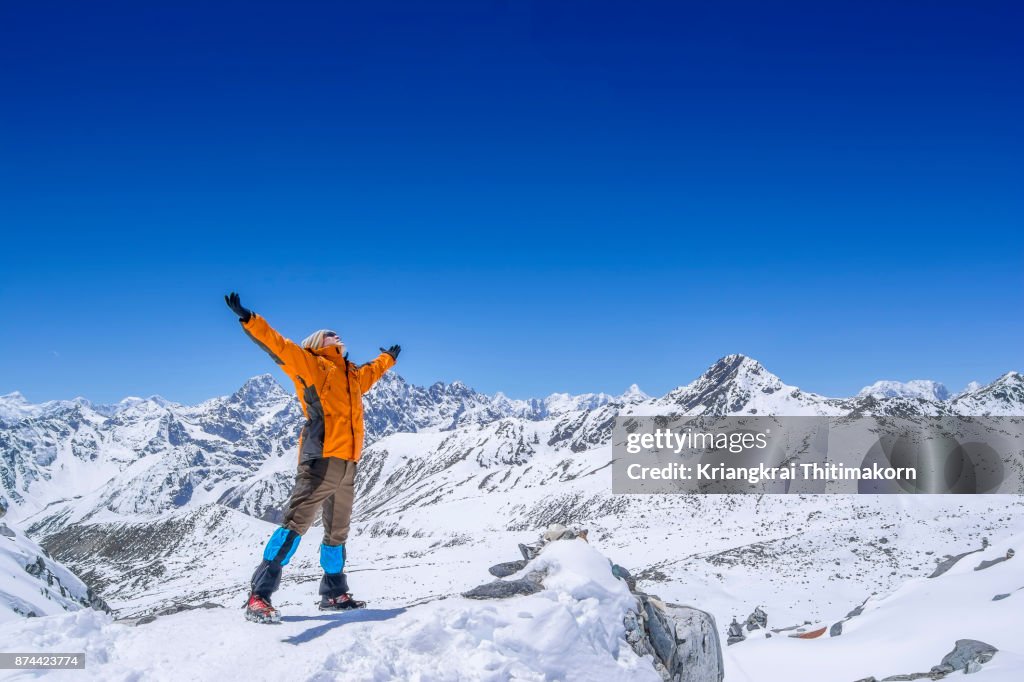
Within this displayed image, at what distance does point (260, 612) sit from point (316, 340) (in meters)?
3.39

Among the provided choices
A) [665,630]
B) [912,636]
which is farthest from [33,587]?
[912,636]

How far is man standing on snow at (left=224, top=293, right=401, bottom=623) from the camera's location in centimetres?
727

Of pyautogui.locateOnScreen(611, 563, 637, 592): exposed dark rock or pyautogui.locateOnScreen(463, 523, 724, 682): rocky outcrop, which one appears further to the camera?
pyautogui.locateOnScreen(611, 563, 637, 592): exposed dark rock

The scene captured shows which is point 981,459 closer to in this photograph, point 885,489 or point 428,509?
point 885,489

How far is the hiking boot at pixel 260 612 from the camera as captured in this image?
706 cm

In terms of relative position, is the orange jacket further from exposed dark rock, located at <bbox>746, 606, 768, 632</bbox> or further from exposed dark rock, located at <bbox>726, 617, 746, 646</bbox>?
exposed dark rock, located at <bbox>746, 606, 768, 632</bbox>

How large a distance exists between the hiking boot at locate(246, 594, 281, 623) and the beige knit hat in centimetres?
312

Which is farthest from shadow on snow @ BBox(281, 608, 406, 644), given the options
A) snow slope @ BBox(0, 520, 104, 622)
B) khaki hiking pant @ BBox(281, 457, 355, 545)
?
snow slope @ BBox(0, 520, 104, 622)

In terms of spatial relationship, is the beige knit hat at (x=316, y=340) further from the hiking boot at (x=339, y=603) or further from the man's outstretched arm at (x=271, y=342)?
the hiking boot at (x=339, y=603)

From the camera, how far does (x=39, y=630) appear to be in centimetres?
607

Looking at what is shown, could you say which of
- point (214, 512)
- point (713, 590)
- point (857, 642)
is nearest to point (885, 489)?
point (713, 590)

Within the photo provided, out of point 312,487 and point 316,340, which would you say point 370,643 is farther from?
point 316,340

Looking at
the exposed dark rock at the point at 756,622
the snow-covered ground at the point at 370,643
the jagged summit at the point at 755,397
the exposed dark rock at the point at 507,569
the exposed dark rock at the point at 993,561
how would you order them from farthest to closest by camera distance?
the jagged summit at the point at 755,397, the exposed dark rock at the point at 756,622, the exposed dark rock at the point at 993,561, the exposed dark rock at the point at 507,569, the snow-covered ground at the point at 370,643

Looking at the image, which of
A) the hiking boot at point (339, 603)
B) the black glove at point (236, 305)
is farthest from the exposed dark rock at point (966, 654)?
the black glove at point (236, 305)
